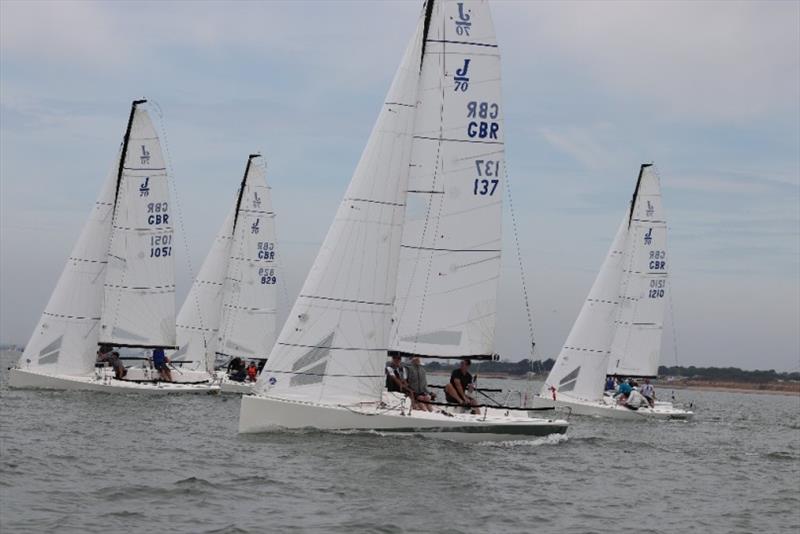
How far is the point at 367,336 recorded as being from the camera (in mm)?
21734

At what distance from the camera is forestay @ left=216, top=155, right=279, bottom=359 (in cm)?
4381

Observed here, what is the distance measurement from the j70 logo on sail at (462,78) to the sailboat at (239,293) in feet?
73.4

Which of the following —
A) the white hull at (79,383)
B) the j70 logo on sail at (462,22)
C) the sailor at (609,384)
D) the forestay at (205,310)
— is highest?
the j70 logo on sail at (462,22)

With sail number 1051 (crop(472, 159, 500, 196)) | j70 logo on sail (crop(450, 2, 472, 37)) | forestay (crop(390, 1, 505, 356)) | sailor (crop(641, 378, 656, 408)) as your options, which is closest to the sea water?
forestay (crop(390, 1, 505, 356))

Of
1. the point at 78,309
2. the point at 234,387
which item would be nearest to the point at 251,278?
the point at 234,387

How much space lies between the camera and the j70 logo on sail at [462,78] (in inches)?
899

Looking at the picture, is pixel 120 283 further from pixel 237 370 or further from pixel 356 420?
pixel 356 420

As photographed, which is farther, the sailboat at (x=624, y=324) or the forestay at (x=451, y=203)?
the sailboat at (x=624, y=324)

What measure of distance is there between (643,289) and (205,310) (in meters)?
16.5

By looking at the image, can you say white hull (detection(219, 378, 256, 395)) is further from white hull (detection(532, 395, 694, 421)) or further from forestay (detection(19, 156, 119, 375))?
white hull (detection(532, 395, 694, 421))

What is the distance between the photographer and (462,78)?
22.8 metres

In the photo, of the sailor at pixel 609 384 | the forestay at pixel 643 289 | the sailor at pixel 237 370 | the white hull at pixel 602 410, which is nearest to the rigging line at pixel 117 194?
the sailor at pixel 237 370

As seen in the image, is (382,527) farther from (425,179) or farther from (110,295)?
(110,295)

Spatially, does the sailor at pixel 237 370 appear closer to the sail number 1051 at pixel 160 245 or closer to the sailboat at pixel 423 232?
the sail number 1051 at pixel 160 245
